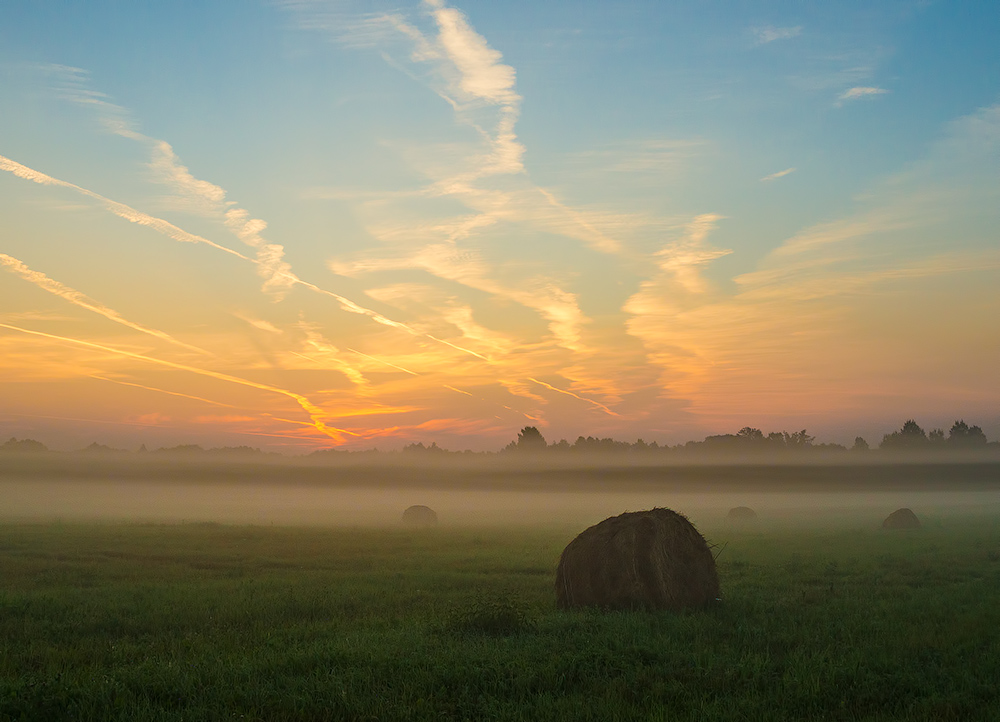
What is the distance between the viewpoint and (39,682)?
10.1m

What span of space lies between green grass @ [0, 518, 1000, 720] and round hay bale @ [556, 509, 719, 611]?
2.73 feet

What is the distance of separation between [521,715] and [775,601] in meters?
11.4

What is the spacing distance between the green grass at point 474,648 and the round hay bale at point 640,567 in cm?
83

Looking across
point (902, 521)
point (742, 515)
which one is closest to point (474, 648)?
point (902, 521)

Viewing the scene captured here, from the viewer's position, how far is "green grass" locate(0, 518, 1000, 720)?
9727 millimetres

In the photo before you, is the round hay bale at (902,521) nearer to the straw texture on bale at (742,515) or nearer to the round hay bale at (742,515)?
the round hay bale at (742,515)

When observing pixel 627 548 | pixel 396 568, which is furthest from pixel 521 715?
pixel 396 568

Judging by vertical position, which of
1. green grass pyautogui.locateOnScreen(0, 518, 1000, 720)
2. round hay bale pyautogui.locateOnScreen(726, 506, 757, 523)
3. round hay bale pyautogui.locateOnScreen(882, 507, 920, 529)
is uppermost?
green grass pyautogui.locateOnScreen(0, 518, 1000, 720)

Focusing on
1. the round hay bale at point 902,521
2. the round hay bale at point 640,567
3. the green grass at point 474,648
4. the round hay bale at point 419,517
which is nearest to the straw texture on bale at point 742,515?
the round hay bale at point 902,521

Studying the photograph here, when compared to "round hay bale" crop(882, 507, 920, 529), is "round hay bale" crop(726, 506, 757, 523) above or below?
below

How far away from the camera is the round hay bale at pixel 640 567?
17.2m

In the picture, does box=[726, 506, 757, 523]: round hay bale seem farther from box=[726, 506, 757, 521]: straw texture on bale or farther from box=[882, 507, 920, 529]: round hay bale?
box=[882, 507, 920, 529]: round hay bale

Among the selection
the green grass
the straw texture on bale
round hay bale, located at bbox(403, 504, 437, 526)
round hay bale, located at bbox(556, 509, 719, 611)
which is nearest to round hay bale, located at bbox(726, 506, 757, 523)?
the straw texture on bale

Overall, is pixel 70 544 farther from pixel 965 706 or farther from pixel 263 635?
pixel 965 706
